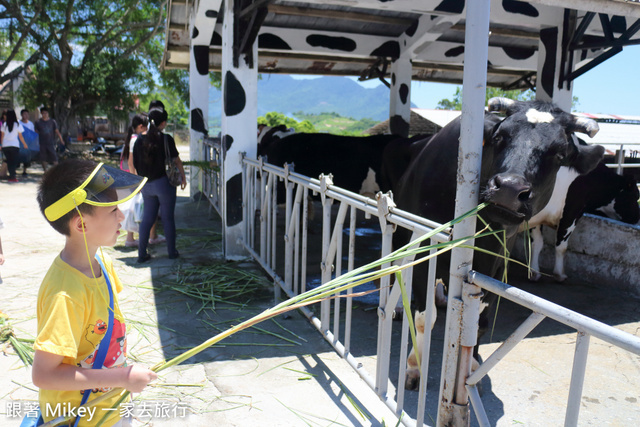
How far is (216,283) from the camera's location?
507cm

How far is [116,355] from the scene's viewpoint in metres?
1.90

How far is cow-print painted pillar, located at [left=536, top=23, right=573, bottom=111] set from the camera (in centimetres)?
702

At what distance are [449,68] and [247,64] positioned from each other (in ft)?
23.2

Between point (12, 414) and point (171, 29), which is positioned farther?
point (171, 29)

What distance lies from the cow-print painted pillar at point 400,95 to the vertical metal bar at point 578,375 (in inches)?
323

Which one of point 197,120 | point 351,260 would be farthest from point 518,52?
point 351,260

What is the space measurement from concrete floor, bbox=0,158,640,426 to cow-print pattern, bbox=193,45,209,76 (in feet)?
17.2

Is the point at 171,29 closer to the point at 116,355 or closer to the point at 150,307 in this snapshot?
the point at 150,307

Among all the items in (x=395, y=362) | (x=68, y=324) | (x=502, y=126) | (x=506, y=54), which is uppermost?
(x=506, y=54)

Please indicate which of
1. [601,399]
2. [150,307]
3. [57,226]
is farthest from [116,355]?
[601,399]

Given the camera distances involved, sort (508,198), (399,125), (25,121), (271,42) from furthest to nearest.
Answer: (25,121), (399,125), (271,42), (508,198)

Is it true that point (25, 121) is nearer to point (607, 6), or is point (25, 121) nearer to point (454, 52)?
point (454, 52)

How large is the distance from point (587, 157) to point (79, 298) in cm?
264

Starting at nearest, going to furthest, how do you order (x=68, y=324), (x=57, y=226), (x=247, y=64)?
1. (x=68, y=324)
2. (x=57, y=226)
3. (x=247, y=64)
